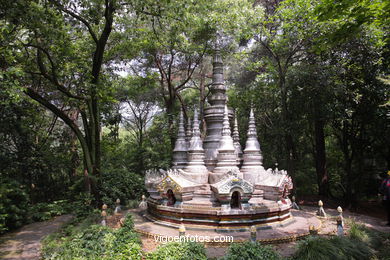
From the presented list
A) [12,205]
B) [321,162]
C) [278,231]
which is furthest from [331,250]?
[12,205]

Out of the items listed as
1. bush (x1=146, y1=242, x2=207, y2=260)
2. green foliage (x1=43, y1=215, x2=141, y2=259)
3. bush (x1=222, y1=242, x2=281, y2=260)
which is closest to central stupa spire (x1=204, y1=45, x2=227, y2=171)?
green foliage (x1=43, y1=215, x2=141, y2=259)

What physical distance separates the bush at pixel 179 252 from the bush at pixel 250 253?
758 mm

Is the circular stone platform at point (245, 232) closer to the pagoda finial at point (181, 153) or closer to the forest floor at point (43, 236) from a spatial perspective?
the forest floor at point (43, 236)

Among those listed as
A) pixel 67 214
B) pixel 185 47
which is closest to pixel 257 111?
pixel 185 47

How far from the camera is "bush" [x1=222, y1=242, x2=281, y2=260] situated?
6596mm

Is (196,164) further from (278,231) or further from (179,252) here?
(179,252)

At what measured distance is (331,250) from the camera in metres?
6.86

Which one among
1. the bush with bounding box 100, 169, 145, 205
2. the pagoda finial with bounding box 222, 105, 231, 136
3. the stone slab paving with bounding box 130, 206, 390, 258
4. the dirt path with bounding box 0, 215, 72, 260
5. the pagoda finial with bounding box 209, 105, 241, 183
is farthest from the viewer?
the bush with bounding box 100, 169, 145, 205

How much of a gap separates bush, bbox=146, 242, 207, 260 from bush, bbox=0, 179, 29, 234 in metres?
8.22

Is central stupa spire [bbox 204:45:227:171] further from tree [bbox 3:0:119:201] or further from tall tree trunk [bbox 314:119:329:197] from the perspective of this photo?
tall tree trunk [bbox 314:119:329:197]

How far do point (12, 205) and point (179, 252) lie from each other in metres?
9.67

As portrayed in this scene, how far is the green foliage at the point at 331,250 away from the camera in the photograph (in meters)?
6.73

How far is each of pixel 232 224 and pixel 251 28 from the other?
1138 cm

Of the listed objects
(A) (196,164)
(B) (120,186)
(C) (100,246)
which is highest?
(A) (196,164)
